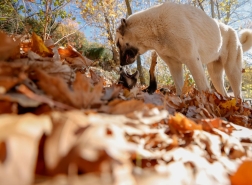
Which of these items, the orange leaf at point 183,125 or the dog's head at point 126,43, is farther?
the dog's head at point 126,43

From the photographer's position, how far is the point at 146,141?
1.84 ft

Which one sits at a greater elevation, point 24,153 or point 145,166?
point 24,153

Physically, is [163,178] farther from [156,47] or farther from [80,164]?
[156,47]

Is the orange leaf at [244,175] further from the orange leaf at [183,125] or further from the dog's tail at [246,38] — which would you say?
the dog's tail at [246,38]

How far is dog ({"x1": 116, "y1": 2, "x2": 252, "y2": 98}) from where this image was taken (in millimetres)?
3203

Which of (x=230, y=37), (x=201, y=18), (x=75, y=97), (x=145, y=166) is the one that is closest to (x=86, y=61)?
(x=75, y=97)

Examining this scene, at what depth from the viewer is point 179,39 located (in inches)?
123

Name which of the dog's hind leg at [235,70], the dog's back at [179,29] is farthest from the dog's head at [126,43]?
the dog's hind leg at [235,70]

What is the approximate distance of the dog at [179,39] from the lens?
3.20 m

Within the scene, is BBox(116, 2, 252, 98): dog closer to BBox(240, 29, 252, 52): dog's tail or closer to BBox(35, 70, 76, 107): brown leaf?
BBox(240, 29, 252, 52): dog's tail

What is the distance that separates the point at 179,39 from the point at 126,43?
2.96 feet

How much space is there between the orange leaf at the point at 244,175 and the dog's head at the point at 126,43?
3299mm

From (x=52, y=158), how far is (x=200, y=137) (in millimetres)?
427

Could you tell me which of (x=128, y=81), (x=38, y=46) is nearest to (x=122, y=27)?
(x=128, y=81)
